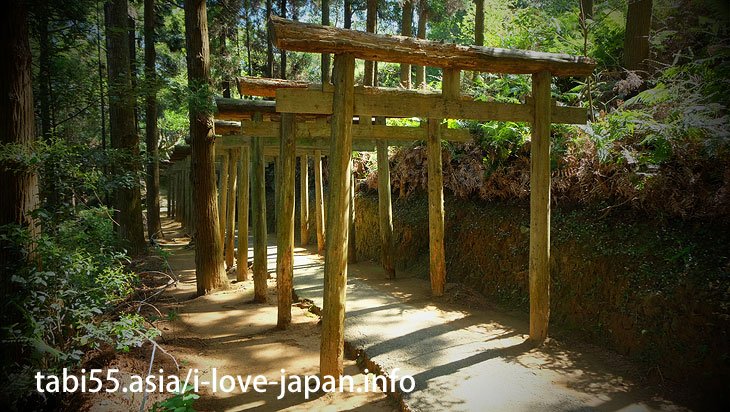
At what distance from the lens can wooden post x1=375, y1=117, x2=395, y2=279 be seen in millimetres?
9664

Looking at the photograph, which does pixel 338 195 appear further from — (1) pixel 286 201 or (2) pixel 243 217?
(2) pixel 243 217

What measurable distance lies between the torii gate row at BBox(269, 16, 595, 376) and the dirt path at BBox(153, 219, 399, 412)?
0.55 m

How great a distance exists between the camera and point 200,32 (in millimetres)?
8195

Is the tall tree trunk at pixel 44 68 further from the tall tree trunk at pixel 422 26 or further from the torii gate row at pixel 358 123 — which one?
the tall tree trunk at pixel 422 26

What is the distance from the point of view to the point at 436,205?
25.7ft

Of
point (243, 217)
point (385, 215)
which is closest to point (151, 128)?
point (243, 217)

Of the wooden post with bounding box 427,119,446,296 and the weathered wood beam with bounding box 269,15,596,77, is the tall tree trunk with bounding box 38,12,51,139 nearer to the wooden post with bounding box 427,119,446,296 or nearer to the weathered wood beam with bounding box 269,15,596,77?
the weathered wood beam with bounding box 269,15,596,77

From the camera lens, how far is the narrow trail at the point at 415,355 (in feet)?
14.0

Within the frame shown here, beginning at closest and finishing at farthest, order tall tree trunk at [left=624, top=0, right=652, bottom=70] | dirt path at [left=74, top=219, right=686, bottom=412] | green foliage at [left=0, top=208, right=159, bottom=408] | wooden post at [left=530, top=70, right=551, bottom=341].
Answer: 1. green foliage at [left=0, top=208, right=159, bottom=408]
2. dirt path at [left=74, top=219, right=686, bottom=412]
3. wooden post at [left=530, top=70, right=551, bottom=341]
4. tall tree trunk at [left=624, top=0, right=652, bottom=70]

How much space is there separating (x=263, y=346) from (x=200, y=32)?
20.5 feet

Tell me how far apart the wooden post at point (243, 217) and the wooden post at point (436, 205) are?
174 inches

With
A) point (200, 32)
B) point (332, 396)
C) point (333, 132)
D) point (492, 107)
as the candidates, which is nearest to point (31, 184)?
point (333, 132)

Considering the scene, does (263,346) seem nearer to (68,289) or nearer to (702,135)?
A: (68,289)

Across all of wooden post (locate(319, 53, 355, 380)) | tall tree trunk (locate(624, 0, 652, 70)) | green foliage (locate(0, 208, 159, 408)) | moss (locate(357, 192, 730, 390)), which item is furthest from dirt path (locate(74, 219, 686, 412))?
tall tree trunk (locate(624, 0, 652, 70))
